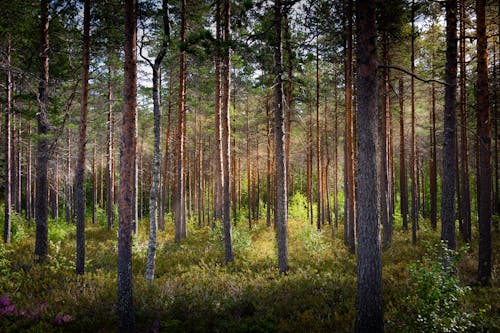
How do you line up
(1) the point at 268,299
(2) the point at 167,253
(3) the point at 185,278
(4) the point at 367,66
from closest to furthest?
A: (4) the point at 367,66 → (1) the point at 268,299 → (3) the point at 185,278 → (2) the point at 167,253

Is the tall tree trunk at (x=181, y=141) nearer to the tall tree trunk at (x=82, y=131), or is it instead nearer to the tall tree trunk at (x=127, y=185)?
the tall tree trunk at (x=82, y=131)

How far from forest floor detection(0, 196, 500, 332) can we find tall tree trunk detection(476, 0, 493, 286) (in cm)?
67

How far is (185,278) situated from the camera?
971 centimetres

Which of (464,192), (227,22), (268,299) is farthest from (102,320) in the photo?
(464,192)

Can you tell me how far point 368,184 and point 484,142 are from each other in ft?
21.9

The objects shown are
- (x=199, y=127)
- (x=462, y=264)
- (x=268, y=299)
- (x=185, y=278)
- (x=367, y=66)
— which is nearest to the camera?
(x=367, y=66)

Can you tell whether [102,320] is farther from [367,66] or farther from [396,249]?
[396,249]

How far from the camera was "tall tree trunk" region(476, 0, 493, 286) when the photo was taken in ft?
29.3

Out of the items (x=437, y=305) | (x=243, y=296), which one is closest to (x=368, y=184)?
(x=437, y=305)

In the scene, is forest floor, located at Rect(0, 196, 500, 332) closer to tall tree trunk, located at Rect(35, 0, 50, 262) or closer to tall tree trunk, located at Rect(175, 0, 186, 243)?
tall tree trunk, located at Rect(35, 0, 50, 262)

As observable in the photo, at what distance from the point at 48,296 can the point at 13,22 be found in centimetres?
947

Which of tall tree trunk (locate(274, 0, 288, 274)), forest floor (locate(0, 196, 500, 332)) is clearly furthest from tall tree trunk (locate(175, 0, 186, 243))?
tall tree trunk (locate(274, 0, 288, 274))

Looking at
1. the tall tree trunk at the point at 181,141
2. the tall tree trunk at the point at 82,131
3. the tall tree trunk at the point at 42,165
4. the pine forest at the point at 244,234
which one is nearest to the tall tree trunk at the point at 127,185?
the pine forest at the point at 244,234

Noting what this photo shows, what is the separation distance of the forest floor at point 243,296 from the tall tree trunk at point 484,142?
665 mm
